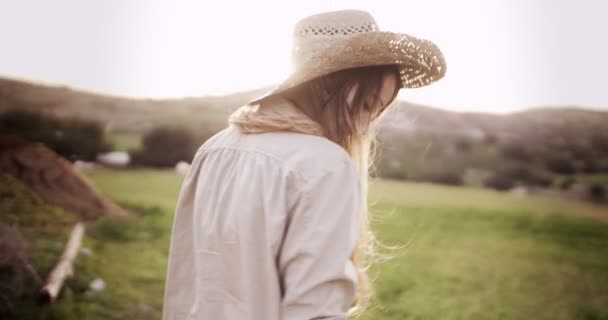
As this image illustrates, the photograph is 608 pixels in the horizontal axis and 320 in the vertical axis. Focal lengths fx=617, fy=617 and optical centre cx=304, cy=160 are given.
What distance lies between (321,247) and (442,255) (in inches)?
90.5

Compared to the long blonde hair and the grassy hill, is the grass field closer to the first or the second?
the grassy hill

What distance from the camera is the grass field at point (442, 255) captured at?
9.90ft

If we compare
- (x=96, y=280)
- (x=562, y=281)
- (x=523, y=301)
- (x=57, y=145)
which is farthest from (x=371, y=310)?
(x=57, y=145)

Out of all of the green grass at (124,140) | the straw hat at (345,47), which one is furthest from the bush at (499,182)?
the straw hat at (345,47)

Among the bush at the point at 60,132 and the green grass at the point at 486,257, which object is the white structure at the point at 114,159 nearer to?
the bush at the point at 60,132

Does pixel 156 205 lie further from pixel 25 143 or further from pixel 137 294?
pixel 25 143

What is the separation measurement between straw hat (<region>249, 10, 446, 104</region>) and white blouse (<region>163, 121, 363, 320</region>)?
16cm

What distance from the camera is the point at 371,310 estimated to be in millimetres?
3035

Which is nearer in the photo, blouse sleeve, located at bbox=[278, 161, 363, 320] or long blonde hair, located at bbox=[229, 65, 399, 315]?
blouse sleeve, located at bbox=[278, 161, 363, 320]

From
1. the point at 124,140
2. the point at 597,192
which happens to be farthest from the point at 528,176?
the point at 124,140

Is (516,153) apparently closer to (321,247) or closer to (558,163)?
(558,163)

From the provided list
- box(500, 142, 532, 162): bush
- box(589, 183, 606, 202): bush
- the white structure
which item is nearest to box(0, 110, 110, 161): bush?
the white structure

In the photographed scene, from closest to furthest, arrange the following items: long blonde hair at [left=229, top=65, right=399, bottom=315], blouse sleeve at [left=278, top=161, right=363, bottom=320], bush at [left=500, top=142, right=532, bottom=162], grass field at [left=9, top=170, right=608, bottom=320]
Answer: blouse sleeve at [left=278, top=161, right=363, bottom=320] < long blonde hair at [left=229, top=65, right=399, bottom=315] < grass field at [left=9, top=170, right=608, bottom=320] < bush at [left=500, top=142, right=532, bottom=162]

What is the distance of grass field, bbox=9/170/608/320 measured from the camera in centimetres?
302
